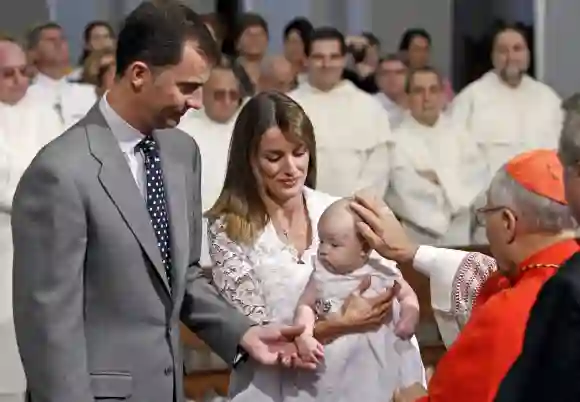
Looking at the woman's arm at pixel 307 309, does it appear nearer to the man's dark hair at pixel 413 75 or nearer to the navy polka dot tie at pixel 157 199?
the navy polka dot tie at pixel 157 199

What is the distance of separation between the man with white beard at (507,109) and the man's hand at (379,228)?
4250 mm

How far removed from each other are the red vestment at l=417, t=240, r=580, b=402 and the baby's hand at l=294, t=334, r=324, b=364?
57 cm

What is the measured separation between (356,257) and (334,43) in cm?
375

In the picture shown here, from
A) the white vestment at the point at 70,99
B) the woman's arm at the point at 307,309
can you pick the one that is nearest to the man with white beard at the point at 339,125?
the white vestment at the point at 70,99

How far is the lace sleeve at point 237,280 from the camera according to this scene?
3.01 metres

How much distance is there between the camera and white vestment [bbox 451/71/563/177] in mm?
7125

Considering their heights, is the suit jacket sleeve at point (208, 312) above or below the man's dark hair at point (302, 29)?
below

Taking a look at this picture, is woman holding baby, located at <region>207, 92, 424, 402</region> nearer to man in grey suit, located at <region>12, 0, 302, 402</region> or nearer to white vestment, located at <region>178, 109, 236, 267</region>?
man in grey suit, located at <region>12, 0, 302, 402</region>

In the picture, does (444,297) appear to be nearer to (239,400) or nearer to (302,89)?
(239,400)

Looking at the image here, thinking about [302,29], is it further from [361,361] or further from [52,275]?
[52,275]

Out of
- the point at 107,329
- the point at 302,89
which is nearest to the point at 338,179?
the point at 302,89

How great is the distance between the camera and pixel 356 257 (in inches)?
114

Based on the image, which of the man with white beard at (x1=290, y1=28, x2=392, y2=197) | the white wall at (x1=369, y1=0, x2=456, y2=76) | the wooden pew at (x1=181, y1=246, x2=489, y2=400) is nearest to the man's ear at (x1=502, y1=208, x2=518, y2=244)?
the wooden pew at (x1=181, y1=246, x2=489, y2=400)

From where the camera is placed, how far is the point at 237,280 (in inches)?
119
